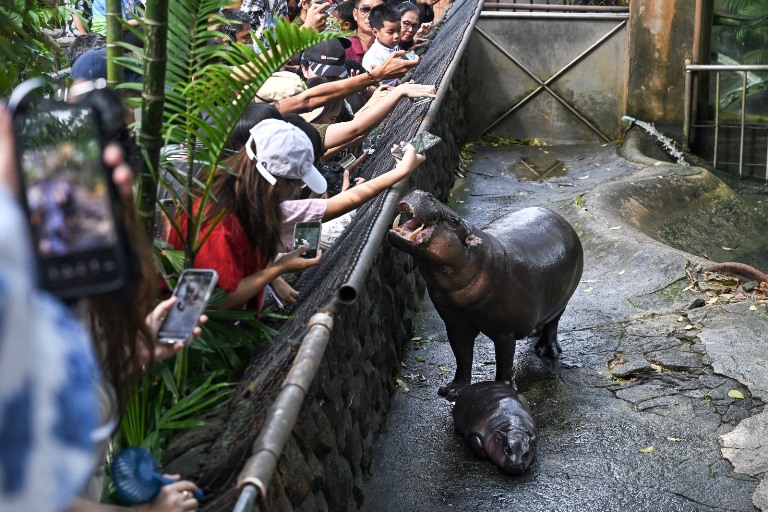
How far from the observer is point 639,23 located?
1077 cm

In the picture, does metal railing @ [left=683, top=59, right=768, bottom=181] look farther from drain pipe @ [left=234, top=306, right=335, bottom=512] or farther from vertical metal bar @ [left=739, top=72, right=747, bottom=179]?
drain pipe @ [left=234, top=306, right=335, bottom=512]

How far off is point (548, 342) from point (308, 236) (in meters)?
2.46

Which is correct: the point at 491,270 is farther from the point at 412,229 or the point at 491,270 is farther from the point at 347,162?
the point at 347,162

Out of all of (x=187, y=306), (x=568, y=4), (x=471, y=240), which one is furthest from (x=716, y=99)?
(x=187, y=306)

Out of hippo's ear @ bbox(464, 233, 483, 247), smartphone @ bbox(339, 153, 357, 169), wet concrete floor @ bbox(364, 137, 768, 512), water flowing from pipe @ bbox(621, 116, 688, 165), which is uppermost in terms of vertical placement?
smartphone @ bbox(339, 153, 357, 169)

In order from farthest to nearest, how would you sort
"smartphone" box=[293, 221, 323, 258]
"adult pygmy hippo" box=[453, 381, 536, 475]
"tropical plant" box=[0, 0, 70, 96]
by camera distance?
"adult pygmy hippo" box=[453, 381, 536, 475], "smartphone" box=[293, 221, 323, 258], "tropical plant" box=[0, 0, 70, 96]

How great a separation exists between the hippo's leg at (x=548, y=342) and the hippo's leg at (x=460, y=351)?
71cm

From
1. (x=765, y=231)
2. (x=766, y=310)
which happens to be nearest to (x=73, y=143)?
(x=766, y=310)

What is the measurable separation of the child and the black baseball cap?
1.26 m

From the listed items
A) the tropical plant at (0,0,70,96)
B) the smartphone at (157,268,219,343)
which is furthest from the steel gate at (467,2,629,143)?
the smartphone at (157,268,219,343)

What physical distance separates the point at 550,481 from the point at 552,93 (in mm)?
7655

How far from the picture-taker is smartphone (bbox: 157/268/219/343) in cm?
241

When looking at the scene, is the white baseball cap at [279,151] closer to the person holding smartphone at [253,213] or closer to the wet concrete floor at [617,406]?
the person holding smartphone at [253,213]

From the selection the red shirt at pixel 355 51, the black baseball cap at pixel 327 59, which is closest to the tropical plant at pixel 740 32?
the red shirt at pixel 355 51
